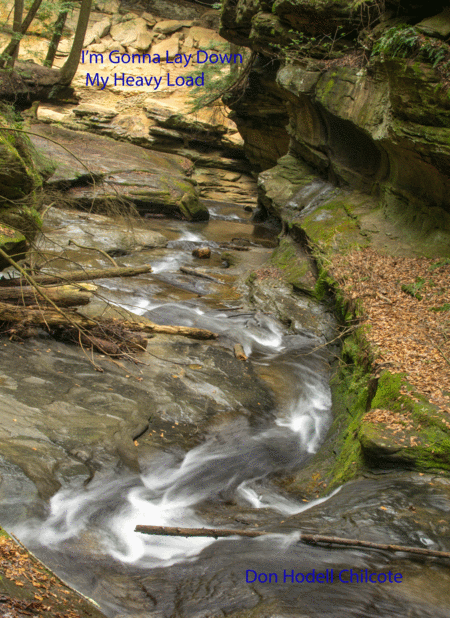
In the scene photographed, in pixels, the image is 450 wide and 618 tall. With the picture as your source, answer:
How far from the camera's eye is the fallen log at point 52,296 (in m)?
7.53

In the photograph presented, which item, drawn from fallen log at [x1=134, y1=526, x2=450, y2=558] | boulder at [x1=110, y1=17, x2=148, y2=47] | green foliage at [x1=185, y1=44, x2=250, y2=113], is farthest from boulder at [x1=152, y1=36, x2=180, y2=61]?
fallen log at [x1=134, y1=526, x2=450, y2=558]

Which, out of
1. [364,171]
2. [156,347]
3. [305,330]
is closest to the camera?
[156,347]

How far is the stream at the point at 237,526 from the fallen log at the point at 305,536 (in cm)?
6

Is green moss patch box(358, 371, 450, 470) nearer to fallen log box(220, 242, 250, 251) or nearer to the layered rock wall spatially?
the layered rock wall

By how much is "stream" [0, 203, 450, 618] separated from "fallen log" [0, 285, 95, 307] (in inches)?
28.8

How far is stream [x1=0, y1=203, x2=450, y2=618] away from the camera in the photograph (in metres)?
3.59

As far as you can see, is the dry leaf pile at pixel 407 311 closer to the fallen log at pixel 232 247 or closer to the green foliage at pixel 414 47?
the green foliage at pixel 414 47

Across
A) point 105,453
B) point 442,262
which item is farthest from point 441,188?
point 105,453

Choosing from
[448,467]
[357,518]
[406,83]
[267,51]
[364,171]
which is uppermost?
[267,51]

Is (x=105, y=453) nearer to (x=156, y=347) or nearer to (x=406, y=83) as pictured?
(x=156, y=347)

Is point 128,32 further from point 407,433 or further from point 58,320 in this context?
point 407,433

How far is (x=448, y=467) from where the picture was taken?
472cm

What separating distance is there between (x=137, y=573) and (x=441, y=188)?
920cm

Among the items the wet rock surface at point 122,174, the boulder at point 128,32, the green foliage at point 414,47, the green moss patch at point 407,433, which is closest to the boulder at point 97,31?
the boulder at point 128,32
